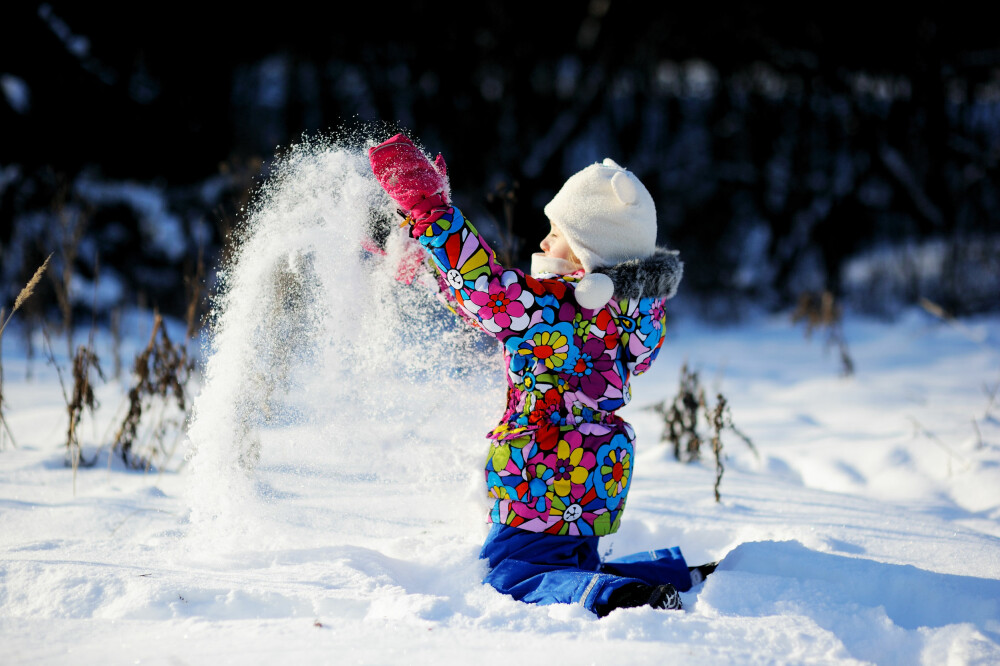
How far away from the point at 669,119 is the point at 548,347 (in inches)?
363

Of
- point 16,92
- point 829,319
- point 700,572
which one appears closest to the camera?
point 700,572

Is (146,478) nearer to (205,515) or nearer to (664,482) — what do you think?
(205,515)

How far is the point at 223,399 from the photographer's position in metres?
2.02

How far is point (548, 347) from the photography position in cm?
174

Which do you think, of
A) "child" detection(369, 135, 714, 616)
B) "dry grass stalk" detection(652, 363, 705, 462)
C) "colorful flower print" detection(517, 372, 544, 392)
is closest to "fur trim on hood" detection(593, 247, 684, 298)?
"child" detection(369, 135, 714, 616)

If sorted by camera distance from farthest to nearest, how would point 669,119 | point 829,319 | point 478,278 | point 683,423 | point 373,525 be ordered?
point 669,119
point 829,319
point 683,423
point 373,525
point 478,278

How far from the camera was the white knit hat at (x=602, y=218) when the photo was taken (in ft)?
5.74

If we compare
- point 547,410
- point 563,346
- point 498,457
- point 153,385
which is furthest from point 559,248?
point 153,385

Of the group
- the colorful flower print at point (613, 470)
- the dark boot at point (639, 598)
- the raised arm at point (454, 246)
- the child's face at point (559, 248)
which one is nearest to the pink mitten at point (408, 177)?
the raised arm at point (454, 246)

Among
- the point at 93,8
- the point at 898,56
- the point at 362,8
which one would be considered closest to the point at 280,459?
the point at 93,8

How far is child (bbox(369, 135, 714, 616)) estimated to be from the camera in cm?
167

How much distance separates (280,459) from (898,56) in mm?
9213

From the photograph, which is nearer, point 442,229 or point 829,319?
point 442,229

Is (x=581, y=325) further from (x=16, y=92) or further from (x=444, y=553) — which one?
(x=16, y=92)
